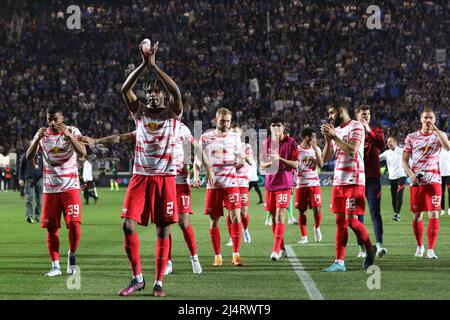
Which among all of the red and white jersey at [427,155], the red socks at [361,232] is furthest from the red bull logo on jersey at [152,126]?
the red and white jersey at [427,155]

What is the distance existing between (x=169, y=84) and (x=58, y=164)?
142 inches

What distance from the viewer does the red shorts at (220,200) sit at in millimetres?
13703

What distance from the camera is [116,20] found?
59281 millimetres

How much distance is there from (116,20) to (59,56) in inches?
193

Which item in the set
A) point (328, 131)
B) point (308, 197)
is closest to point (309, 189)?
point (308, 197)

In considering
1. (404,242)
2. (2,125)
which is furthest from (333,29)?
(404,242)

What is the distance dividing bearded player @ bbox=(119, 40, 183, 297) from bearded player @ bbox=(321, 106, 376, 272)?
9.29ft

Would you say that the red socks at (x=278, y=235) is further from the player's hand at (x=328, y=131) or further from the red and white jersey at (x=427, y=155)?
the player's hand at (x=328, y=131)

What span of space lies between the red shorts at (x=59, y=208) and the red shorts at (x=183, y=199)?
1.46 metres

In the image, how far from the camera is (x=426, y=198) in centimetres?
1399

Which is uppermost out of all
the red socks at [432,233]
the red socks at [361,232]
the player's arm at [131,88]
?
the player's arm at [131,88]

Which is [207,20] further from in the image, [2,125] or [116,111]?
[2,125]

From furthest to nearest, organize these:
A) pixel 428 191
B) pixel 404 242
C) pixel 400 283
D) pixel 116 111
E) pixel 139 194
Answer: pixel 116 111, pixel 404 242, pixel 428 191, pixel 400 283, pixel 139 194

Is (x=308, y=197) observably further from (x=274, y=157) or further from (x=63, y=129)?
(x=63, y=129)
